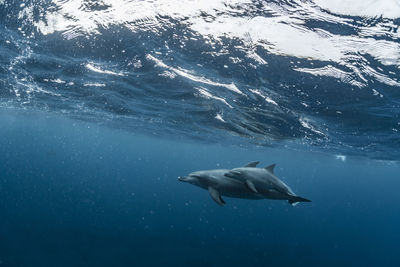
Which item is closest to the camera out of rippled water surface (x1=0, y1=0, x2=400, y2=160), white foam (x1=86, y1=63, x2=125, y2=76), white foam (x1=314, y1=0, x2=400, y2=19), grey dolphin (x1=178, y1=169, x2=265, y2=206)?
grey dolphin (x1=178, y1=169, x2=265, y2=206)

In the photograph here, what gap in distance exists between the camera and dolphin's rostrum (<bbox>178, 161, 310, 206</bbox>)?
206 inches

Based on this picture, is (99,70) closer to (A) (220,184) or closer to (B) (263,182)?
(A) (220,184)

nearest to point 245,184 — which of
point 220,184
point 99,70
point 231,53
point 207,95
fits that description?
point 220,184

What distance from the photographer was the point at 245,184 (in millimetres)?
5164

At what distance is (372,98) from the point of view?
1190 cm

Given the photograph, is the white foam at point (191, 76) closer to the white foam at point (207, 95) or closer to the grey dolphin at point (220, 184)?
the white foam at point (207, 95)

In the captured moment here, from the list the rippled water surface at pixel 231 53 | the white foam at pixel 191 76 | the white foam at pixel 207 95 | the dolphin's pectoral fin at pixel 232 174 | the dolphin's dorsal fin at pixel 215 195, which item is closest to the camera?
the dolphin's dorsal fin at pixel 215 195

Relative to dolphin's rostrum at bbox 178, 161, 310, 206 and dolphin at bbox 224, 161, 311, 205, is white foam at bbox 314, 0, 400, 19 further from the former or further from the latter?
dolphin at bbox 224, 161, 311, 205

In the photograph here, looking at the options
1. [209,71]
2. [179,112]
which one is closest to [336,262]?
[179,112]

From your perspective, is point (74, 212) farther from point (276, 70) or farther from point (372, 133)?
point (372, 133)

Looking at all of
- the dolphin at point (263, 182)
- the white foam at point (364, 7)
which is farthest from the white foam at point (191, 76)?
the dolphin at point (263, 182)

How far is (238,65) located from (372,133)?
14.2m

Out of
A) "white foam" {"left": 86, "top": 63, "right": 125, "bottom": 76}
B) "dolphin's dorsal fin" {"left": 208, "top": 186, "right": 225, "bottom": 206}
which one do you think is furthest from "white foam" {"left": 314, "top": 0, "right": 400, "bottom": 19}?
"white foam" {"left": 86, "top": 63, "right": 125, "bottom": 76}

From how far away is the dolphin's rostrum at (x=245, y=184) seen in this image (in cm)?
523
